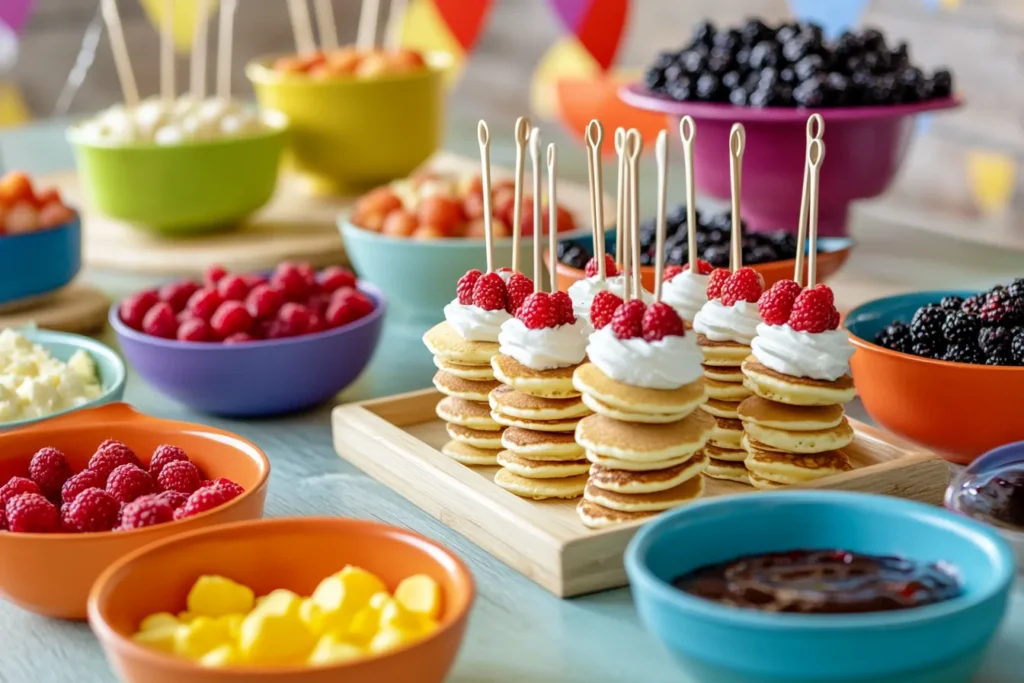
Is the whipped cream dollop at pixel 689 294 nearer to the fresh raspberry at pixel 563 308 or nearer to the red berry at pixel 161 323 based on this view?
the fresh raspberry at pixel 563 308

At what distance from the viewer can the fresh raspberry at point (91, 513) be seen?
1029 millimetres

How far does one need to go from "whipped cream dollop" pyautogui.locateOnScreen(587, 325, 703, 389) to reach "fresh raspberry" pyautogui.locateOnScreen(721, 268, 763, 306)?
0.15 m

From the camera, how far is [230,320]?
147cm

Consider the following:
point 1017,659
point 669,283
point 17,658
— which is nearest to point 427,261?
point 669,283

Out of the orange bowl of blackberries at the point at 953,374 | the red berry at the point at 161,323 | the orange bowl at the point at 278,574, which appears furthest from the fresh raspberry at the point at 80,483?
the orange bowl of blackberries at the point at 953,374

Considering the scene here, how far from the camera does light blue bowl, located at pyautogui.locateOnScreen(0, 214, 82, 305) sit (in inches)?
68.4

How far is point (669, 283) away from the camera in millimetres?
1264

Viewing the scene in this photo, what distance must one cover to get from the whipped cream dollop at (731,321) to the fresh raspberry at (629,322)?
14 cm

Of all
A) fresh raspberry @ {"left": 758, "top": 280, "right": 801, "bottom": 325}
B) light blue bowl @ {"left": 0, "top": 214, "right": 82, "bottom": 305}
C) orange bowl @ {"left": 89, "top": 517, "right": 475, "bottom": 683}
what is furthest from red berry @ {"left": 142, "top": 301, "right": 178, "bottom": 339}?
fresh raspberry @ {"left": 758, "top": 280, "right": 801, "bottom": 325}

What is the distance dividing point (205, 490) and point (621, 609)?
327 mm

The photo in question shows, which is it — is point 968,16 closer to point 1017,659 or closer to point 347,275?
point 347,275

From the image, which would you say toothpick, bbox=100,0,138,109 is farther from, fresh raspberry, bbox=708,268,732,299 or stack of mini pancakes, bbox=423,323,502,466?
fresh raspberry, bbox=708,268,732,299

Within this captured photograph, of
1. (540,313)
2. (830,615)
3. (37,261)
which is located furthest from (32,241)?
(830,615)

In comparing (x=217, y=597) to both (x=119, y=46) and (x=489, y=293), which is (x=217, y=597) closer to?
(x=489, y=293)
